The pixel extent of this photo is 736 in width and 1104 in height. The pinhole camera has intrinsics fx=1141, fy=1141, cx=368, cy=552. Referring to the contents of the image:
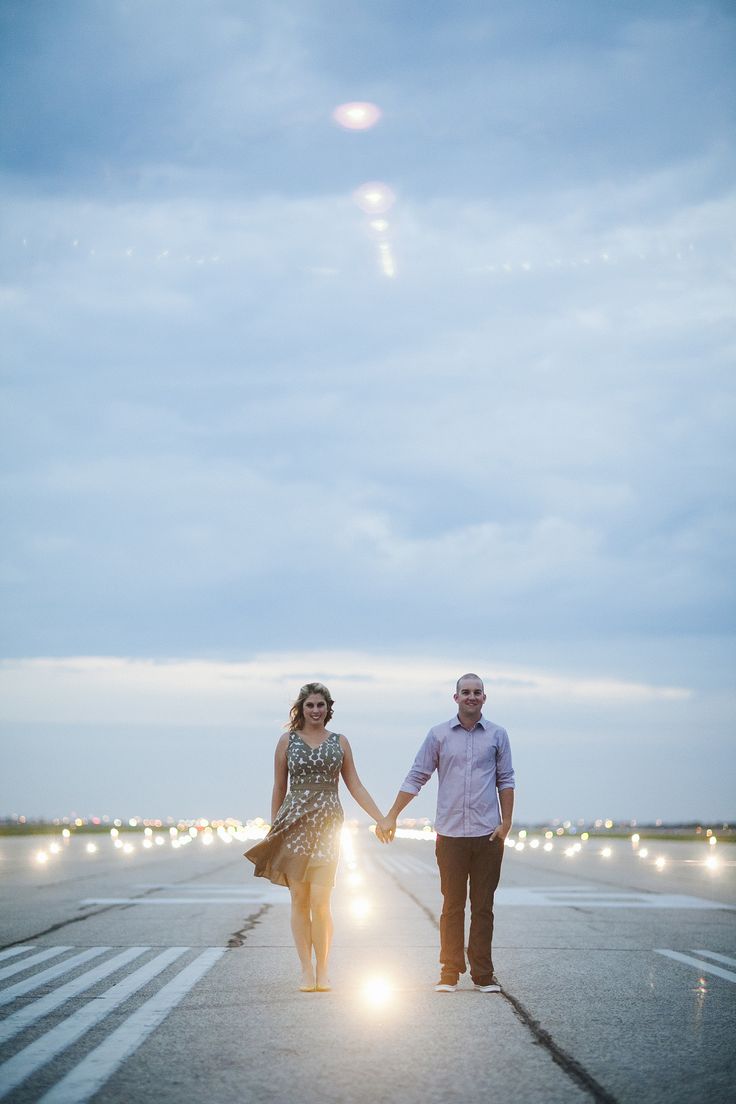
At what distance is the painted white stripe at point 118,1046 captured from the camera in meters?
5.34

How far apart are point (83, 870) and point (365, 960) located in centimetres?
2001

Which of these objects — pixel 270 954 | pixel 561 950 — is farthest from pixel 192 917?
pixel 561 950

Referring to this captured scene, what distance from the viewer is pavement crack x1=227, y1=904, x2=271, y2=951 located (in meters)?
11.7

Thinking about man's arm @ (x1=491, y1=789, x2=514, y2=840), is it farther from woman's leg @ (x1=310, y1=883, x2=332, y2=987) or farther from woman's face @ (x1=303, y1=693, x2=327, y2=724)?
woman's face @ (x1=303, y1=693, x2=327, y2=724)

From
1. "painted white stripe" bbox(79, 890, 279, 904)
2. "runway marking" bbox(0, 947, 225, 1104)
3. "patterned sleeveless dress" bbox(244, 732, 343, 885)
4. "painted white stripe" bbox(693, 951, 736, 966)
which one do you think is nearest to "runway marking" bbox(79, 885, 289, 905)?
"painted white stripe" bbox(79, 890, 279, 904)

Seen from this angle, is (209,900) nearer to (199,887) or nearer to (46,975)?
(199,887)

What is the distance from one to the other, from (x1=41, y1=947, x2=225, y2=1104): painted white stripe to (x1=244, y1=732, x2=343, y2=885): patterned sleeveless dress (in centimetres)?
112

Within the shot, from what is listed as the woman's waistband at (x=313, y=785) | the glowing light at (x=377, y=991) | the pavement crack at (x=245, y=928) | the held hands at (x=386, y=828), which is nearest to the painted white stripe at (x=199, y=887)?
the pavement crack at (x=245, y=928)

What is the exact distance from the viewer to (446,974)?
28.2 feet

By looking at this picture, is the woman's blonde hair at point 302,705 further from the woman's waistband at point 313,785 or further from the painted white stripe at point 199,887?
the painted white stripe at point 199,887

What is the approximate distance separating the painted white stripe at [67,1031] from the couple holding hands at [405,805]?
1324mm

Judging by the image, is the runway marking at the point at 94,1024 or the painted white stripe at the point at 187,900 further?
the painted white stripe at the point at 187,900

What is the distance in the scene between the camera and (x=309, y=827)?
27.6 ft

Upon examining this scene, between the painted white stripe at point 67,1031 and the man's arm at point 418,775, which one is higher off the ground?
the man's arm at point 418,775
